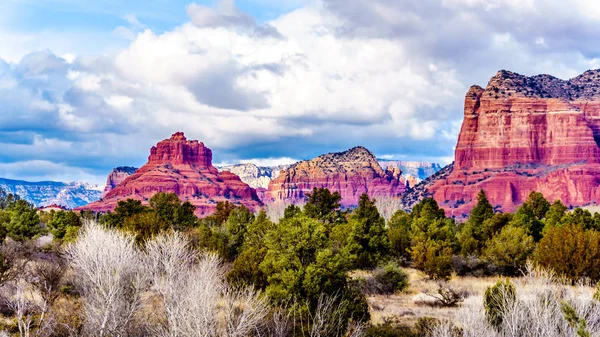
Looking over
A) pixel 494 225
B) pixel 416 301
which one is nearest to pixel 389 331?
pixel 416 301

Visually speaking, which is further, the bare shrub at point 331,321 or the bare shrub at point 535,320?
the bare shrub at point 331,321

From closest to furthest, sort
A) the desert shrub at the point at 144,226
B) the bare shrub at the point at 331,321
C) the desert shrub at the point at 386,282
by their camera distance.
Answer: the bare shrub at the point at 331,321, the desert shrub at the point at 386,282, the desert shrub at the point at 144,226

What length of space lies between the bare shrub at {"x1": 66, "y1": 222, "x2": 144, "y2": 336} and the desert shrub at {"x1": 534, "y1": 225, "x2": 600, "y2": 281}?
29.0 m

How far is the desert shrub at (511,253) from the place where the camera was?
2069 inches

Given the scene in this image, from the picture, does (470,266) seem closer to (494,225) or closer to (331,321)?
(494,225)

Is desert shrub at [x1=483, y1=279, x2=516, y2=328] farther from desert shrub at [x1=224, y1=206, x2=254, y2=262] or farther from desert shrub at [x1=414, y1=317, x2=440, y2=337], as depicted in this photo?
desert shrub at [x1=224, y1=206, x2=254, y2=262]

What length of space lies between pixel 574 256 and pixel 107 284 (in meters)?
32.6

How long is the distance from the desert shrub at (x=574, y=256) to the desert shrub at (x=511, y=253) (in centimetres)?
545

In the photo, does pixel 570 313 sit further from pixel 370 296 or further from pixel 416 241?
pixel 416 241

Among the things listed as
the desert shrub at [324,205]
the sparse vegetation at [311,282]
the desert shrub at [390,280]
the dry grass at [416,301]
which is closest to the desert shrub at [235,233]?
the sparse vegetation at [311,282]

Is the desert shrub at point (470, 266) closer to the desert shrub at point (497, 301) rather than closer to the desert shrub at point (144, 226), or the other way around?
the desert shrub at point (497, 301)

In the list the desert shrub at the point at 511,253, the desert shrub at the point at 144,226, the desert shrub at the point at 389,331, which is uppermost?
the desert shrub at the point at 144,226

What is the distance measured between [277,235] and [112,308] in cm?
887

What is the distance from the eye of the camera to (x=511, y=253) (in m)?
52.9
